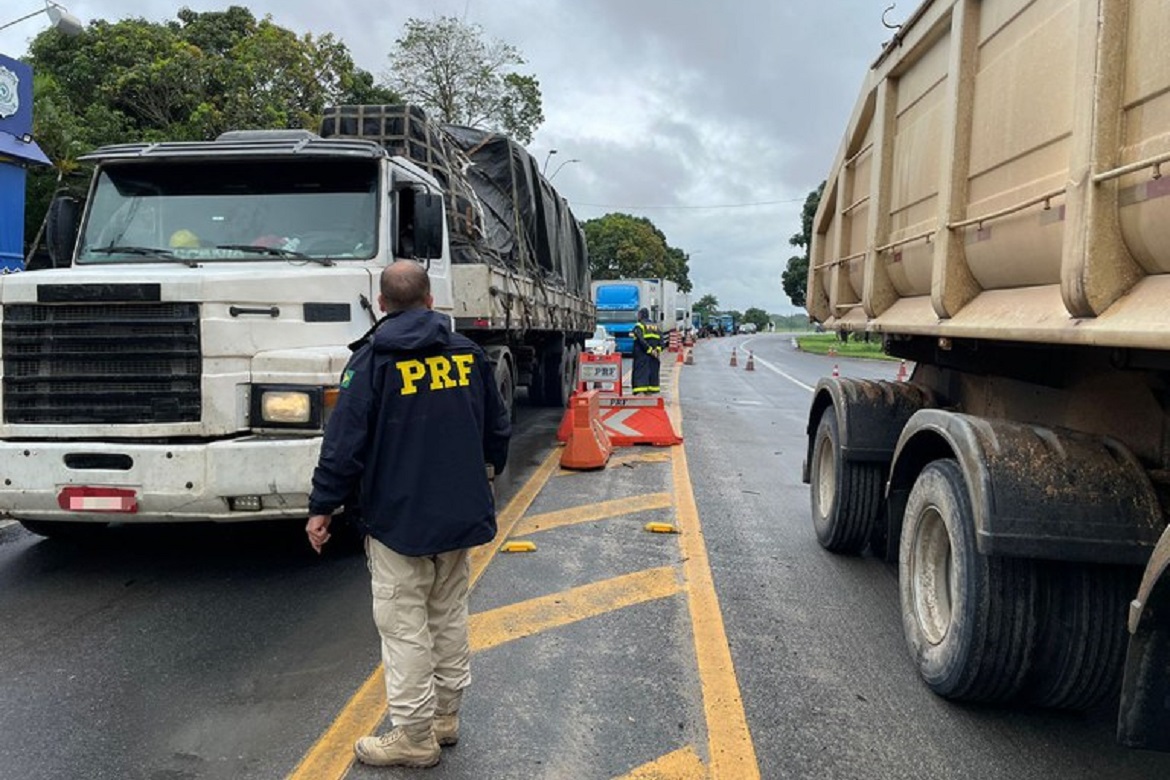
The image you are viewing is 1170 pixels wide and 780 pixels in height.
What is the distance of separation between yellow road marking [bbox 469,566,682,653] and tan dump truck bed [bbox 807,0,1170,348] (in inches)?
79.4

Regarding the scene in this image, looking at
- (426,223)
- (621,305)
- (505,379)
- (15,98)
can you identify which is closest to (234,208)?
(426,223)

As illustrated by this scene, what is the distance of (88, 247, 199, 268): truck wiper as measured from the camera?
5.27m

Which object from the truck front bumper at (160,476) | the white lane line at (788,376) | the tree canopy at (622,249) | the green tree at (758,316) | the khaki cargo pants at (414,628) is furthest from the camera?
the green tree at (758,316)

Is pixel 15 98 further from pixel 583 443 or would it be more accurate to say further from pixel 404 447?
pixel 404 447

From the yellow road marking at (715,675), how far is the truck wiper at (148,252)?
11.7ft

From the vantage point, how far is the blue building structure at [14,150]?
17.7 meters

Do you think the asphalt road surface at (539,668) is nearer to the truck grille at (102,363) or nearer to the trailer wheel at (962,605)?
the trailer wheel at (962,605)

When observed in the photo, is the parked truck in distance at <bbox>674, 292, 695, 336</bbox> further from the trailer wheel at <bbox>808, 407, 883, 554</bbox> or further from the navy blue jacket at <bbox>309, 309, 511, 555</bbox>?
the navy blue jacket at <bbox>309, 309, 511, 555</bbox>

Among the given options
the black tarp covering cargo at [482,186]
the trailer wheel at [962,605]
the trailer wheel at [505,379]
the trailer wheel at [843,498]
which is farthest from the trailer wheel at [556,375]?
the trailer wheel at [962,605]

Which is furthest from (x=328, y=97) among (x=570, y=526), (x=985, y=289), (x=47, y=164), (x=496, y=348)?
(x=985, y=289)

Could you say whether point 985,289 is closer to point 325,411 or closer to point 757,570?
point 757,570

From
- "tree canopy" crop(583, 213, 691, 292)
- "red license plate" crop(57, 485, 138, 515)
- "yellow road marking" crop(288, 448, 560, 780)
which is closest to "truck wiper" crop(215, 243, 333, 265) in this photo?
"red license plate" crop(57, 485, 138, 515)

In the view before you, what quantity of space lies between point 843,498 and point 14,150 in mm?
19022

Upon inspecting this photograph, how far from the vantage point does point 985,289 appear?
3.72 metres
